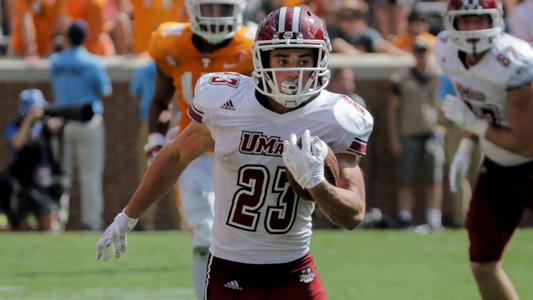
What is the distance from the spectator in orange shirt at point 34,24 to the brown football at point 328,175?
8619mm

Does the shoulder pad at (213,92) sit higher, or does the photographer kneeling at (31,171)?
the shoulder pad at (213,92)

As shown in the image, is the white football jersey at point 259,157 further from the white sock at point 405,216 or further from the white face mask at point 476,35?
the white sock at point 405,216

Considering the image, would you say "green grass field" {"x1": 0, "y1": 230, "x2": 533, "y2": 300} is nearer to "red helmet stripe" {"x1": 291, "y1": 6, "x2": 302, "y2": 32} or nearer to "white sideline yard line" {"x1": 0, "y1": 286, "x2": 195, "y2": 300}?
"white sideline yard line" {"x1": 0, "y1": 286, "x2": 195, "y2": 300}

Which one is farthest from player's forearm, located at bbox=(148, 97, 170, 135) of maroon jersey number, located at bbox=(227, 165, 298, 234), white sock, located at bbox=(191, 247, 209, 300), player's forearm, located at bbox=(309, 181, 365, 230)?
player's forearm, located at bbox=(309, 181, 365, 230)

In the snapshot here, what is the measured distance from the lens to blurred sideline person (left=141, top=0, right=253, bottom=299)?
21.6ft

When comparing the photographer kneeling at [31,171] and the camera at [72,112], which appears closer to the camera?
the camera at [72,112]

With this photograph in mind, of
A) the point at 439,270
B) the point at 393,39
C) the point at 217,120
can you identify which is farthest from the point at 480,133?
the point at 393,39

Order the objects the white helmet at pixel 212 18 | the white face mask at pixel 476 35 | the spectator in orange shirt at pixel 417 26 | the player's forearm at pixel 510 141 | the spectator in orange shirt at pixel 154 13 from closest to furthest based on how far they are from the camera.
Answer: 1. the player's forearm at pixel 510 141
2. the white face mask at pixel 476 35
3. the white helmet at pixel 212 18
4. the spectator in orange shirt at pixel 154 13
5. the spectator in orange shirt at pixel 417 26

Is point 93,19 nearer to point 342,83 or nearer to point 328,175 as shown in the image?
point 342,83

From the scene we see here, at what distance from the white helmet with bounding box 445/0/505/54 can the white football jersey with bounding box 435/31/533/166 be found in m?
0.06

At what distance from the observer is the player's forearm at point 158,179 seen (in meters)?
4.77

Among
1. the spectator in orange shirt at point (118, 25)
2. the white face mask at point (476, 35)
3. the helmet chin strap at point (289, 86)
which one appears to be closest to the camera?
the helmet chin strap at point (289, 86)

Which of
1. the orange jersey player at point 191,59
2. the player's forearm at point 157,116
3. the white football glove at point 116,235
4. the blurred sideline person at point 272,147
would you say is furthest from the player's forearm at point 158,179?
the player's forearm at point 157,116

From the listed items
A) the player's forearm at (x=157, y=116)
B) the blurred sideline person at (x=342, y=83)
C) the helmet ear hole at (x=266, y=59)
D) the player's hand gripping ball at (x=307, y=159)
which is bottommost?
the blurred sideline person at (x=342, y=83)
